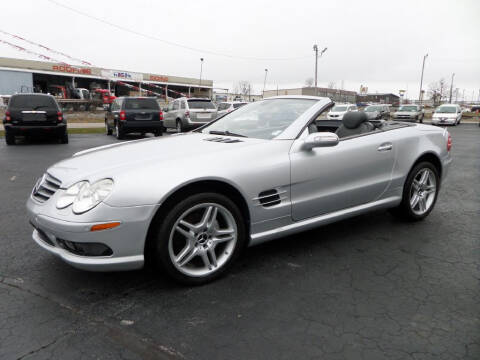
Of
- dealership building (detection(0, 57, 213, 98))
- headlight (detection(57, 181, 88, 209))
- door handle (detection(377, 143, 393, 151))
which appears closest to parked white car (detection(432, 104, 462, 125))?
dealership building (detection(0, 57, 213, 98))

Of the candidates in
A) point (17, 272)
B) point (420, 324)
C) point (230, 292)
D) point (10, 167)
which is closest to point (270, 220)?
point (230, 292)

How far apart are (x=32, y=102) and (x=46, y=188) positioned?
1055 cm

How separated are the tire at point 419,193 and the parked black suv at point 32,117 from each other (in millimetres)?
10906

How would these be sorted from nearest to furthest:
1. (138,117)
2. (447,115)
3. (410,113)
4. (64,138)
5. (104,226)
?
1. (104,226)
2. (64,138)
3. (138,117)
4. (447,115)
5. (410,113)

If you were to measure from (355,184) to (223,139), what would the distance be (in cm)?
133

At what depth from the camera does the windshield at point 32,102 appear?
11797mm

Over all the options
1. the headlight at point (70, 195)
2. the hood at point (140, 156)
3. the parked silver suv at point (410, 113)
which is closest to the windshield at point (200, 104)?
the hood at point (140, 156)

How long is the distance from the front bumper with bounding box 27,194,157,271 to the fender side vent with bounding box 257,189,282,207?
89 centimetres

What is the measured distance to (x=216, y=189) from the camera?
2932mm

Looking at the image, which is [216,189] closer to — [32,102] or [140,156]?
[140,156]

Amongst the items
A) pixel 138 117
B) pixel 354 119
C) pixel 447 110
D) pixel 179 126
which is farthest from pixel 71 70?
pixel 354 119

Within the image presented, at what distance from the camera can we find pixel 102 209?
2.50 meters

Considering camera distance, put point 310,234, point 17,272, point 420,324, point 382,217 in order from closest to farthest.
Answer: point 420,324 < point 17,272 < point 310,234 < point 382,217

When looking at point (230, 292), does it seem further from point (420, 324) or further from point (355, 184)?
point (355, 184)
